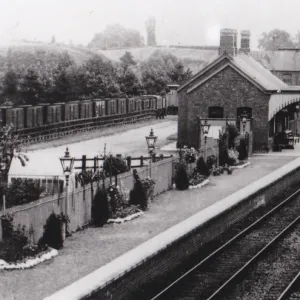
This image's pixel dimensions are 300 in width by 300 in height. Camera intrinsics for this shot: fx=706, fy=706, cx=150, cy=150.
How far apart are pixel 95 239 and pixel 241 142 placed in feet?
59.1

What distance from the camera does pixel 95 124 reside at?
51844 mm

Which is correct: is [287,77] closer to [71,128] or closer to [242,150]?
[71,128]

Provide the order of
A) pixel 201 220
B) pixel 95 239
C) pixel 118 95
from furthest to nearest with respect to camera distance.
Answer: pixel 118 95 < pixel 201 220 < pixel 95 239

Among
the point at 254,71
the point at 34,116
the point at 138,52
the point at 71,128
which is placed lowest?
the point at 71,128

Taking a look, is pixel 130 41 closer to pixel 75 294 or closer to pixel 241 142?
pixel 241 142

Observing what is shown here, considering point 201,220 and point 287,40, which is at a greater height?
point 287,40

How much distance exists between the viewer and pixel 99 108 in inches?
2072

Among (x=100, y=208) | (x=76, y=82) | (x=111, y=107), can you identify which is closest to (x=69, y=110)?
(x=111, y=107)

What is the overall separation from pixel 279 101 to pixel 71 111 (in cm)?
1416

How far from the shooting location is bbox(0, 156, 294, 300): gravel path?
13.4 metres

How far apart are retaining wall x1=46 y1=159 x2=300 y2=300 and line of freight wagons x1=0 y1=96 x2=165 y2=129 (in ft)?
59.8

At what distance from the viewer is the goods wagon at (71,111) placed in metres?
46.3

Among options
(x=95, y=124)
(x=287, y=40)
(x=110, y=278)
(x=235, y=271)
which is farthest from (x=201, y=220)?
(x=287, y=40)

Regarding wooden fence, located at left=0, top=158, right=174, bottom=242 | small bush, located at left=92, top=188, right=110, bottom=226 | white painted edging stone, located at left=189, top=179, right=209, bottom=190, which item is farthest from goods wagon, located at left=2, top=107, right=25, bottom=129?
small bush, located at left=92, top=188, right=110, bottom=226
